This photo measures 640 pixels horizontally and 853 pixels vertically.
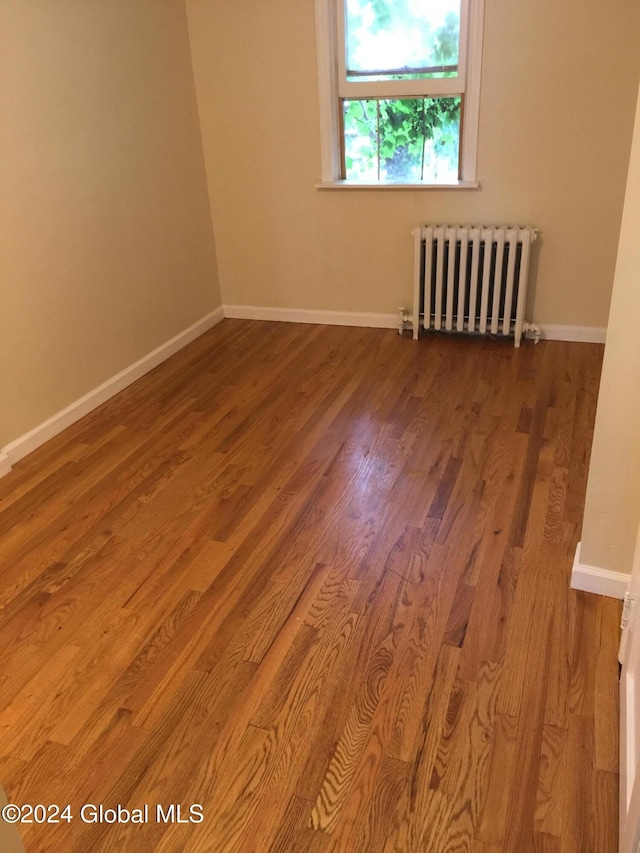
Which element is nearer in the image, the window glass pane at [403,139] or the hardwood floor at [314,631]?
the hardwood floor at [314,631]

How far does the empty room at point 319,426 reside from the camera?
1519 mm

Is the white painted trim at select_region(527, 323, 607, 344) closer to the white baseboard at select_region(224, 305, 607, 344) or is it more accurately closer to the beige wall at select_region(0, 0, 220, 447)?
the white baseboard at select_region(224, 305, 607, 344)

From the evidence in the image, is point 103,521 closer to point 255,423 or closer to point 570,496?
point 255,423

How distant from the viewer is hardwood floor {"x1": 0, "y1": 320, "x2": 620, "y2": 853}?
1.45 m

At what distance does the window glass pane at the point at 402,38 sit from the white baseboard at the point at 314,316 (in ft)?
4.61

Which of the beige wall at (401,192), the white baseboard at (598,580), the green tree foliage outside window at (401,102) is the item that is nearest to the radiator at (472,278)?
A: the beige wall at (401,192)

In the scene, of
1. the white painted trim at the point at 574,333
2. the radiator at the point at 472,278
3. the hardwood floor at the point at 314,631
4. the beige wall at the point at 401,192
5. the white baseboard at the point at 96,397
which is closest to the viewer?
the hardwood floor at the point at 314,631

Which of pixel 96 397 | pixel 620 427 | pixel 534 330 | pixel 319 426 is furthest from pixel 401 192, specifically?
pixel 620 427

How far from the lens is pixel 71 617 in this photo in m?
2.01

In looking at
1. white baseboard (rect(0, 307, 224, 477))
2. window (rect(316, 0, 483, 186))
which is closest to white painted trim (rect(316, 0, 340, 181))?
window (rect(316, 0, 483, 186))

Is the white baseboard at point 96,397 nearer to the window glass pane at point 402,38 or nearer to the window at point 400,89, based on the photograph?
the window at point 400,89

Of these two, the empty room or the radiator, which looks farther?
the radiator

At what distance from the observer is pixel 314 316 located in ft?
14.5

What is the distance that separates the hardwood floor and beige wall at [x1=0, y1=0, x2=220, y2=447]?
447 millimetres
